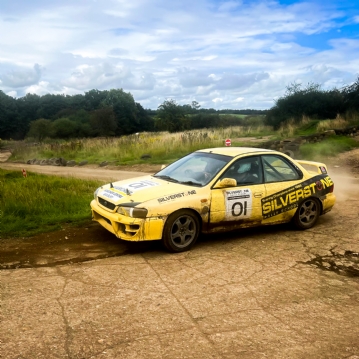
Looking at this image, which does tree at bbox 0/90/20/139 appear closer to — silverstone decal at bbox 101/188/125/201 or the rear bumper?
silverstone decal at bbox 101/188/125/201

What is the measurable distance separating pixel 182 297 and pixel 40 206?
470cm

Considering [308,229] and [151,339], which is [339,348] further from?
[308,229]

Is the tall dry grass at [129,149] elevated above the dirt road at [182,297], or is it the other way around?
the tall dry grass at [129,149]

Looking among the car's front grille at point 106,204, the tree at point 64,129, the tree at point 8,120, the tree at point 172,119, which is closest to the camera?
the car's front grille at point 106,204

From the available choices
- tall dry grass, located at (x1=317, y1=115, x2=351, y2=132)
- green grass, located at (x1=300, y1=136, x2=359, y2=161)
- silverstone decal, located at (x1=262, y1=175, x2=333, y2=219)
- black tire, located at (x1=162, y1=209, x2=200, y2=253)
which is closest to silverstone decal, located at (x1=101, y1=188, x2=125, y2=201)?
black tire, located at (x1=162, y1=209, x2=200, y2=253)

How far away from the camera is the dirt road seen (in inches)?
138

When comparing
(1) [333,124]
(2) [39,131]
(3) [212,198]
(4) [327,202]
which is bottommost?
(4) [327,202]

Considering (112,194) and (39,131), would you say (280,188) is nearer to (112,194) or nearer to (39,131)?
(112,194)

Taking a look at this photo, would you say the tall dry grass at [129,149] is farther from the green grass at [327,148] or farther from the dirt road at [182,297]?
the dirt road at [182,297]

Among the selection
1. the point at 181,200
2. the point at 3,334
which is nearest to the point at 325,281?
the point at 181,200

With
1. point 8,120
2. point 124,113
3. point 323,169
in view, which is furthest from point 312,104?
point 8,120

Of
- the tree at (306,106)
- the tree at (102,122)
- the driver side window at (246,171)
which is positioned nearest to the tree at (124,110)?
the tree at (102,122)

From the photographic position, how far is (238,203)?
648 cm

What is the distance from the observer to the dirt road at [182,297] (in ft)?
11.5
